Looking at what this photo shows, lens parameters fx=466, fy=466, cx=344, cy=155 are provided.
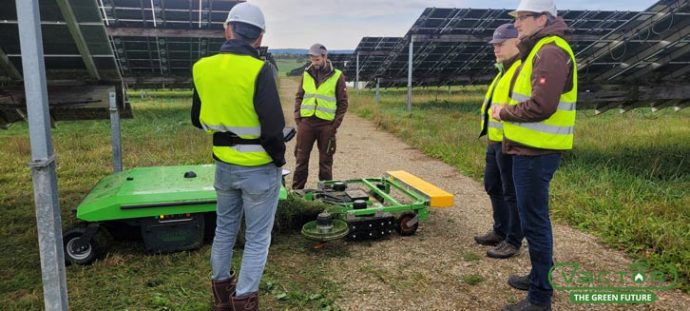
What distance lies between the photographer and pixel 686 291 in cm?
329

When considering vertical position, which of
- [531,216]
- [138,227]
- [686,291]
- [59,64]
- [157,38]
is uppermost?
[157,38]

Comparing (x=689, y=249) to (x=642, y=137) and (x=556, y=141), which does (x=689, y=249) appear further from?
(x=642, y=137)

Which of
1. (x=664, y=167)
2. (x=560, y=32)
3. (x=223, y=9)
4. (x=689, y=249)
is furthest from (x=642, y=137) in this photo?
(x=223, y=9)

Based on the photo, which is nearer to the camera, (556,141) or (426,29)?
(556,141)

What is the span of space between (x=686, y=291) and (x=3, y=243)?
5429mm

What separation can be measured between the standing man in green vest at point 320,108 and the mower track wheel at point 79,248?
8.22 feet

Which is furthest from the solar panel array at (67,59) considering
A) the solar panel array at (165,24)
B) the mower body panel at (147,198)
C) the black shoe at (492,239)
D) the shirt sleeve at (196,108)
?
the solar panel array at (165,24)

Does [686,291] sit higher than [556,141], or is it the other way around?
[556,141]

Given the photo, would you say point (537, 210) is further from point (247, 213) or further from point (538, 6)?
point (247, 213)

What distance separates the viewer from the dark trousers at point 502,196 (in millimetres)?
3721

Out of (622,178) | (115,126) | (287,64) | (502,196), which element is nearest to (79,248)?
(115,126)

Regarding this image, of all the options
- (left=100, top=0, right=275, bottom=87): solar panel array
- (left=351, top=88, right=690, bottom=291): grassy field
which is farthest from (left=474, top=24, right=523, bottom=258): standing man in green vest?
(left=100, top=0, right=275, bottom=87): solar panel array

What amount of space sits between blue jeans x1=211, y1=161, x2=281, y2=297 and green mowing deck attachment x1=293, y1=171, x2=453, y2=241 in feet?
3.64

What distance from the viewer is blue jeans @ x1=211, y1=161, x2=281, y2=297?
8.79ft
